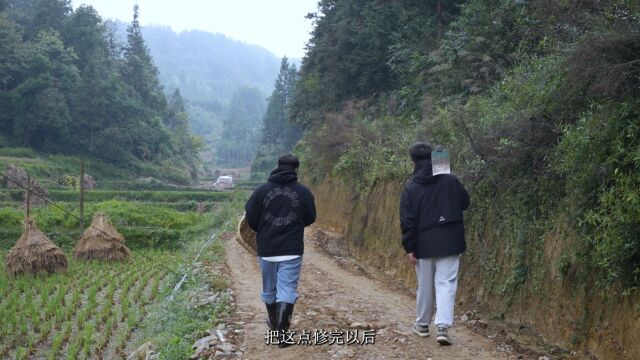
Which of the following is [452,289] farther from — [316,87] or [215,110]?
[215,110]

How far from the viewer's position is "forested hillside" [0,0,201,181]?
59.4m

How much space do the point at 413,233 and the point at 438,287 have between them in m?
0.54

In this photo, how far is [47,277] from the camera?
18500 millimetres

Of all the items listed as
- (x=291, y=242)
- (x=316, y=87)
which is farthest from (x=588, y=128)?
(x=316, y=87)

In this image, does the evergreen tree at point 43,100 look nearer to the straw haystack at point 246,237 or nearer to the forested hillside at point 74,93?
the forested hillside at point 74,93

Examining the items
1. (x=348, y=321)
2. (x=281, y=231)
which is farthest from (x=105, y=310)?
(x=281, y=231)

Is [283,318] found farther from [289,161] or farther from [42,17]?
[42,17]

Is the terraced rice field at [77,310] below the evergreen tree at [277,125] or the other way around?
below

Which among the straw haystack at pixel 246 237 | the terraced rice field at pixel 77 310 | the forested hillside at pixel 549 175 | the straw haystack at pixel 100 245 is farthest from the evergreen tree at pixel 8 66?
the straw haystack at pixel 246 237

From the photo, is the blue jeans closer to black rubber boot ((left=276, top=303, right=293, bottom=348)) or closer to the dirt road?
black rubber boot ((left=276, top=303, right=293, bottom=348))

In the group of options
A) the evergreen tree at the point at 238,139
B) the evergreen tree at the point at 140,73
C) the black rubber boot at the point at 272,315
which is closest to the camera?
the black rubber boot at the point at 272,315

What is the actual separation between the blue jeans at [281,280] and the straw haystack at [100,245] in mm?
17538

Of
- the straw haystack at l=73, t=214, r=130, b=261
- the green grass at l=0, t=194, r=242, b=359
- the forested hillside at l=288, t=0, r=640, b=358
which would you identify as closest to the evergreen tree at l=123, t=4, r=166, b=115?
the straw haystack at l=73, t=214, r=130, b=261

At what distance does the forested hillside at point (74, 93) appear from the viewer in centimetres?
5941
